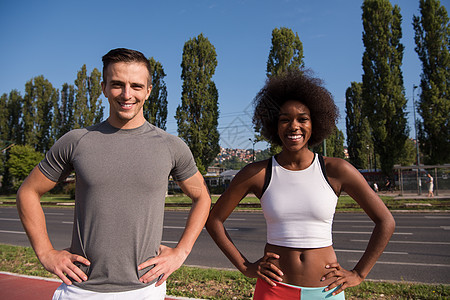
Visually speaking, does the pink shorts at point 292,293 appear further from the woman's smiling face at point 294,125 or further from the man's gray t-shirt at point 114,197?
the woman's smiling face at point 294,125

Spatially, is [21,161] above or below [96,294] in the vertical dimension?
above

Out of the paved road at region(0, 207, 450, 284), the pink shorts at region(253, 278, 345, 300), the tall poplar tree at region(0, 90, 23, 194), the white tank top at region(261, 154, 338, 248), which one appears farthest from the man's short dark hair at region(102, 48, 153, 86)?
the tall poplar tree at region(0, 90, 23, 194)

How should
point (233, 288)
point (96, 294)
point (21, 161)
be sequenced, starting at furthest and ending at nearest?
point (21, 161), point (233, 288), point (96, 294)

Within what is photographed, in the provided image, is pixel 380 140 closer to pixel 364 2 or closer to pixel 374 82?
pixel 374 82

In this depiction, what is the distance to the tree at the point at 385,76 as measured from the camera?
2830 centimetres

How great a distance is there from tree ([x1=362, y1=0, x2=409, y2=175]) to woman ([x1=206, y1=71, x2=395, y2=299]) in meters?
29.5

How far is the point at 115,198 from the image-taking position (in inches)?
66.8

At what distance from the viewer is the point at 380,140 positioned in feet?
96.3

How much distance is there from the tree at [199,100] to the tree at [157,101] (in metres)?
2.28

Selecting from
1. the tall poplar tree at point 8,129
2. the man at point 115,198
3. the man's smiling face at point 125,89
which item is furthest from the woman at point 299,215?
the tall poplar tree at point 8,129

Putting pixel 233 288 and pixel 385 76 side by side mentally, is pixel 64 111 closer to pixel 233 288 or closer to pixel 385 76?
pixel 385 76

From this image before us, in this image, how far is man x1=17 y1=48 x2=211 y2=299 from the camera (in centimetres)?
167

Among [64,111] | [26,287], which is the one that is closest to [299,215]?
[26,287]

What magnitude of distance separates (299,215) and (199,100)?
30041 millimetres
